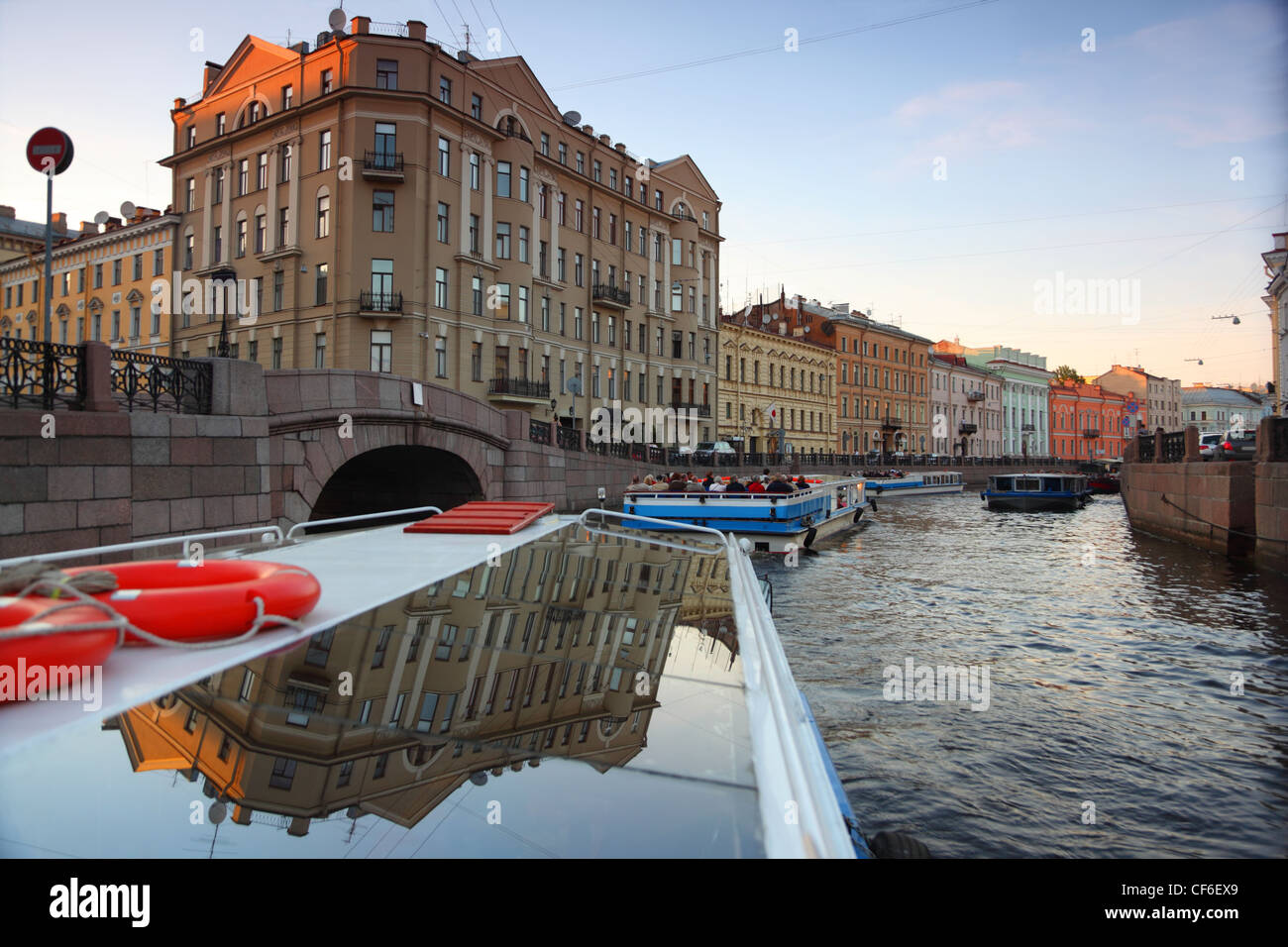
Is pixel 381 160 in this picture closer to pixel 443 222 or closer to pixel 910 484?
pixel 443 222

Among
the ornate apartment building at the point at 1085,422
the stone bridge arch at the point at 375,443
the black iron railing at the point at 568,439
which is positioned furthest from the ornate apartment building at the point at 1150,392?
the stone bridge arch at the point at 375,443

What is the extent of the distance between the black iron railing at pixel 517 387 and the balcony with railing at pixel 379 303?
4606mm

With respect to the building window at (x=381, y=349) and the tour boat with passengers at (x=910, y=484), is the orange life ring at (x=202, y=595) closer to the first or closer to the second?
the building window at (x=381, y=349)

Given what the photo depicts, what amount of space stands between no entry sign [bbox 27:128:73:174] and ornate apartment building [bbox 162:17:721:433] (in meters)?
15.5

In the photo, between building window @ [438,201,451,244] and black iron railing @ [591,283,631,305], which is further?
black iron railing @ [591,283,631,305]

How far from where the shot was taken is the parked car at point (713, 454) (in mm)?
33844

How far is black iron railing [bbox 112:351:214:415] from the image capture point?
8.94 m

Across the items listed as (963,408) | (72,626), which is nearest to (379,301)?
(72,626)

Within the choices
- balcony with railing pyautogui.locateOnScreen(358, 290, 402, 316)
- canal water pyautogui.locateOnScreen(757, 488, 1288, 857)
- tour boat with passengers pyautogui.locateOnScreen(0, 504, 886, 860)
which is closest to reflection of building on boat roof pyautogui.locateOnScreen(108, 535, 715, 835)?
tour boat with passengers pyautogui.locateOnScreen(0, 504, 886, 860)

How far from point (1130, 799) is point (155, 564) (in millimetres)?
5630

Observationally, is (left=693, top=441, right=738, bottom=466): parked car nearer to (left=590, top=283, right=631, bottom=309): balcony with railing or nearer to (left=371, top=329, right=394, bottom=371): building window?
(left=590, top=283, right=631, bottom=309): balcony with railing

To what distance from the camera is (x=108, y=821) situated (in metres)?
1.90

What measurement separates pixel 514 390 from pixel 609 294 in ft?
27.7
